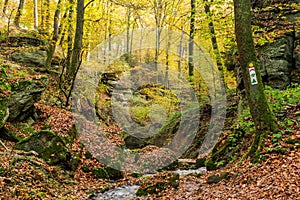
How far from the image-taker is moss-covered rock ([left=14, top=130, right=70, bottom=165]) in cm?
848

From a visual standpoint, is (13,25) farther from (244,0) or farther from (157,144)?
(244,0)

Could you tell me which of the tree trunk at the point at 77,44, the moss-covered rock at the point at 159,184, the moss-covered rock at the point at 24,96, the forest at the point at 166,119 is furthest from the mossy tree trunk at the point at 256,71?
the tree trunk at the point at 77,44

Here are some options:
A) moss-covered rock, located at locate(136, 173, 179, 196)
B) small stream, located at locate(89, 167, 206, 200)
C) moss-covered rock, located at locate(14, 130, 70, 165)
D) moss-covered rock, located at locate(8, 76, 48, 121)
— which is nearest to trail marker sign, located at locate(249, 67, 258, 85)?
moss-covered rock, located at locate(136, 173, 179, 196)

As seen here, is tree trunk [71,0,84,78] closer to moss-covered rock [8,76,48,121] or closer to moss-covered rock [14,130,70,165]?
moss-covered rock [8,76,48,121]

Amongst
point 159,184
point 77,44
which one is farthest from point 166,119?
point 159,184

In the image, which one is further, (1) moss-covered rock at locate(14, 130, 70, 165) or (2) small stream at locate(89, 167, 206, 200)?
(1) moss-covered rock at locate(14, 130, 70, 165)

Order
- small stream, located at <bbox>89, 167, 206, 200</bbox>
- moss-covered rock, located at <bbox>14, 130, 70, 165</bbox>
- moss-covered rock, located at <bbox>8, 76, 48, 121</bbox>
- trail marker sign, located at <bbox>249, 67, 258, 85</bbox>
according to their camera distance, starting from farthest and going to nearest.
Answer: moss-covered rock, located at <bbox>8, 76, 48, 121</bbox>, moss-covered rock, located at <bbox>14, 130, 70, 165</bbox>, small stream, located at <bbox>89, 167, 206, 200</bbox>, trail marker sign, located at <bbox>249, 67, 258, 85</bbox>

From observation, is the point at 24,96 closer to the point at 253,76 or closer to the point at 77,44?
the point at 77,44

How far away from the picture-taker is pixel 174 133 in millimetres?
16547

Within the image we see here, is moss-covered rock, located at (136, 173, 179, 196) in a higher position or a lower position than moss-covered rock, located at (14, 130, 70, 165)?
lower

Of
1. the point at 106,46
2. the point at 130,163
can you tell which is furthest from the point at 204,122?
the point at 106,46

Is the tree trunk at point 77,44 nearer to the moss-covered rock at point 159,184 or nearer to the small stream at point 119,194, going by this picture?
the small stream at point 119,194

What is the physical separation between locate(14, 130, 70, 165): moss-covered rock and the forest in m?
0.04

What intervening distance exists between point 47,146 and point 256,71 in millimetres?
7168
